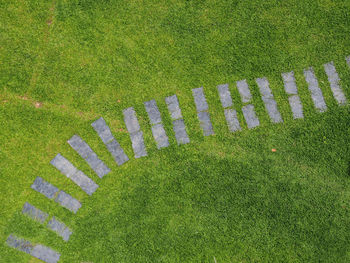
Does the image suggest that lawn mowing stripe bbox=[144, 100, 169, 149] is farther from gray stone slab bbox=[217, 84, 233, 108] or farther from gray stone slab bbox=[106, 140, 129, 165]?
gray stone slab bbox=[217, 84, 233, 108]

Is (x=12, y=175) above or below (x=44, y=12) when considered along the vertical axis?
below

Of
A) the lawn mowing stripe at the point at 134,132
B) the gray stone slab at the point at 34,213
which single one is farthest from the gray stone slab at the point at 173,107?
the gray stone slab at the point at 34,213

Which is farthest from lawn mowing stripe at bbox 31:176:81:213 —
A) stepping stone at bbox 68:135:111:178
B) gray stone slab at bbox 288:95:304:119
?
gray stone slab at bbox 288:95:304:119

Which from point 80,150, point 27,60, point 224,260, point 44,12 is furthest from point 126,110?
point 224,260

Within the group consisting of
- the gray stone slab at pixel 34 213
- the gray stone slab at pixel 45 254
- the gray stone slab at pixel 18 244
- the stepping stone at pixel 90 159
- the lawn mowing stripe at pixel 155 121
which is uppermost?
the lawn mowing stripe at pixel 155 121

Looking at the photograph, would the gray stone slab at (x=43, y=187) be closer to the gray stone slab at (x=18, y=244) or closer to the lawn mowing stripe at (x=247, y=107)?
the gray stone slab at (x=18, y=244)

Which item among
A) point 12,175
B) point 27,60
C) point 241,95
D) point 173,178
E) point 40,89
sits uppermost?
point 27,60

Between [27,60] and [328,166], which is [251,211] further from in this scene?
[27,60]
